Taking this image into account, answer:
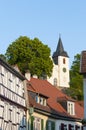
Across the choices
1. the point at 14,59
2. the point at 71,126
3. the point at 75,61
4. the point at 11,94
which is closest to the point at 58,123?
the point at 71,126


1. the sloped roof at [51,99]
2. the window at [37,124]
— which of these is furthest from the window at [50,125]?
the window at [37,124]

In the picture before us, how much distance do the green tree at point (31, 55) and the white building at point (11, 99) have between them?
4212 centimetres

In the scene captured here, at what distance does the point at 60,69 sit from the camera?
483ft

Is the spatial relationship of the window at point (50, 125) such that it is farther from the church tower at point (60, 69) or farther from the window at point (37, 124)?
the church tower at point (60, 69)

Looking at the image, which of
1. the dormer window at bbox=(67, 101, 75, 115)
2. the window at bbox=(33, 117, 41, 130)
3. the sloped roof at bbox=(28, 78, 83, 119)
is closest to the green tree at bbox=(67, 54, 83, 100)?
the sloped roof at bbox=(28, 78, 83, 119)

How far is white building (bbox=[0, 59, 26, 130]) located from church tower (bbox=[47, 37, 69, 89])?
94923 millimetres

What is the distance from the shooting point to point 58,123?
157 ft

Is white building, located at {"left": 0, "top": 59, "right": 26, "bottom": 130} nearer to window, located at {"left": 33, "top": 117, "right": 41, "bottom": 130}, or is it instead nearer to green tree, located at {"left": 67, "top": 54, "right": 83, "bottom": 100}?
window, located at {"left": 33, "top": 117, "right": 41, "bottom": 130}

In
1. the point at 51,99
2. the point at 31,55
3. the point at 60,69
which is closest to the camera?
the point at 51,99

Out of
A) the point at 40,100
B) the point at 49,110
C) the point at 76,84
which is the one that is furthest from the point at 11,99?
the point at 76,84

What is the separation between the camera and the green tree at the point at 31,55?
86.1 meters

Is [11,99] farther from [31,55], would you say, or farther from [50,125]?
[31,55]

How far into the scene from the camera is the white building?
3712 cm

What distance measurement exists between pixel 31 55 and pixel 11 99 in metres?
48.6
